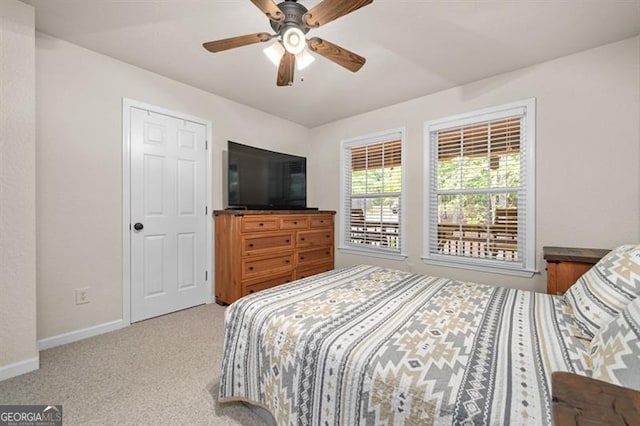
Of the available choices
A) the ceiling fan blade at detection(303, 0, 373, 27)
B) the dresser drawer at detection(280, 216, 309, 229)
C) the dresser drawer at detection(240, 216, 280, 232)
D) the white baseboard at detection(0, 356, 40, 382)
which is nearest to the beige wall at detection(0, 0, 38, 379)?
the white baseboard at detection(0, 356, 40, 382)

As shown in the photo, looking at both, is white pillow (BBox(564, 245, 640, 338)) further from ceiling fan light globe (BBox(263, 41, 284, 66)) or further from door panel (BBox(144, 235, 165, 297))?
door panel (BBox(144, 235, 165, 297))

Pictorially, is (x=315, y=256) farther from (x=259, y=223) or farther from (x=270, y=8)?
(x=270, y=8)

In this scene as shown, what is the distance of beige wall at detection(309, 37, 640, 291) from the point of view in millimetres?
2098

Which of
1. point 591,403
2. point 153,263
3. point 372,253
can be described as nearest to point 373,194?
point 372,253

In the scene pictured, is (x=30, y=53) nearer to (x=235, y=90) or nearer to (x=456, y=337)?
(x=235, y=90)

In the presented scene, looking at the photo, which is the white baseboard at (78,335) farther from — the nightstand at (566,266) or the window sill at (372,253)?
the nightstand at (566,266)

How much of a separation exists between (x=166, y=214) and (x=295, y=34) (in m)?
2.21

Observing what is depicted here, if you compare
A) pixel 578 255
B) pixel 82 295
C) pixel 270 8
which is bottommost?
pixel 82 295

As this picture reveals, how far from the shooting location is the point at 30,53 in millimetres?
1795

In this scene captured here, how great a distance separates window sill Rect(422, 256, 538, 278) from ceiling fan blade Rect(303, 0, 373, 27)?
8.69 feet

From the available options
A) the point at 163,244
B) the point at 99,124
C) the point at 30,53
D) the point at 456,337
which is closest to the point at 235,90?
the point at 99,124

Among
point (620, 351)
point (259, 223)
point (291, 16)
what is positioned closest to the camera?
point (620, 351)

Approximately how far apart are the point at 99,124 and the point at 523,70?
13.1ft

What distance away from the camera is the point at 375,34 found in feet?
6.74
